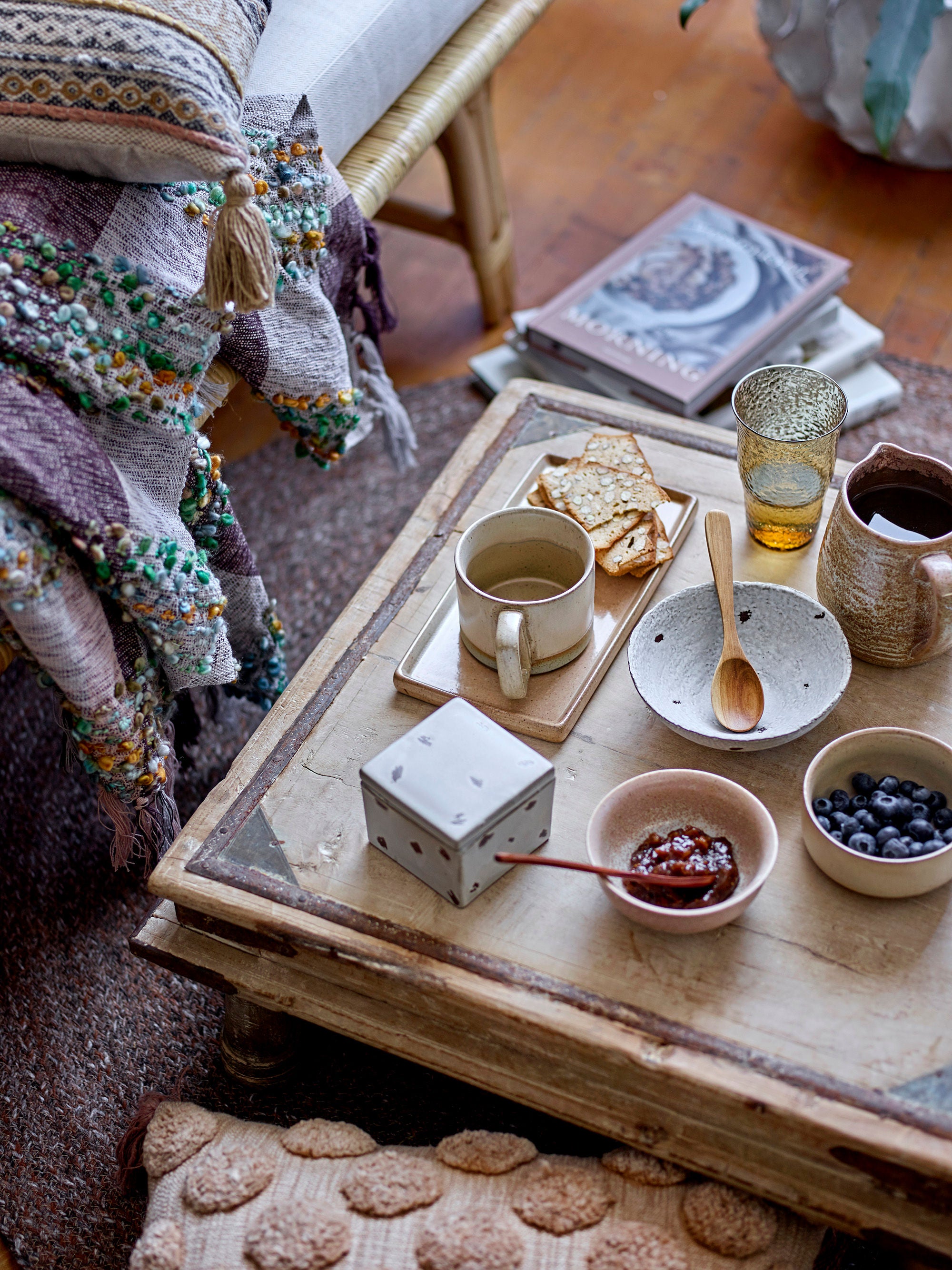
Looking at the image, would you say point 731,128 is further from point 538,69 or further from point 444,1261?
point 444,1261

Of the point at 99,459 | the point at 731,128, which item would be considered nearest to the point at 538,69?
the point at 731,128

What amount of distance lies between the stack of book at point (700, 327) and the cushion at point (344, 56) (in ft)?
1.26

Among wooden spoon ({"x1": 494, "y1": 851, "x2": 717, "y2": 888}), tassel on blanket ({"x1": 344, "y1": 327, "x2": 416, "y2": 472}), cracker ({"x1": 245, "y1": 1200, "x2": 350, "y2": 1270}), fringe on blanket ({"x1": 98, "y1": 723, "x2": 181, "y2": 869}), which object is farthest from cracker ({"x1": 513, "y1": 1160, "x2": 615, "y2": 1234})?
tassel on blanket ({"x1": 344, "y1": 327, "x2": 416, "y2": 472})

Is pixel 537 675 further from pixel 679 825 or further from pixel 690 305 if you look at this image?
pixel 690 305

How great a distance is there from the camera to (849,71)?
1882 millimetres

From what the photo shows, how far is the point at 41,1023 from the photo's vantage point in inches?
46.5

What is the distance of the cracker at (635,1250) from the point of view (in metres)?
0.83

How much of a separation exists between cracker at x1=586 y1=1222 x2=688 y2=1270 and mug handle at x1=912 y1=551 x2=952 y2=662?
482 millimetres

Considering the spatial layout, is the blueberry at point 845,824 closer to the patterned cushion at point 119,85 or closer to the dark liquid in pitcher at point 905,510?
the dark liquid in pitcher at point 905,510

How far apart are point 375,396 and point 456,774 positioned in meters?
0.70

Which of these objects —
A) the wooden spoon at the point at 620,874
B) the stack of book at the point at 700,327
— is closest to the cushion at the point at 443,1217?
the wooden spoon at the point at 620,874

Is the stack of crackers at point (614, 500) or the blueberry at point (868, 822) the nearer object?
the blueberry at point (868, 822)

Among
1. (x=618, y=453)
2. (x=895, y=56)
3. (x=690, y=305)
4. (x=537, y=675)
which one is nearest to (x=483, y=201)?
(x=690, y=305)

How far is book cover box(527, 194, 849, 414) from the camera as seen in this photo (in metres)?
1.60
